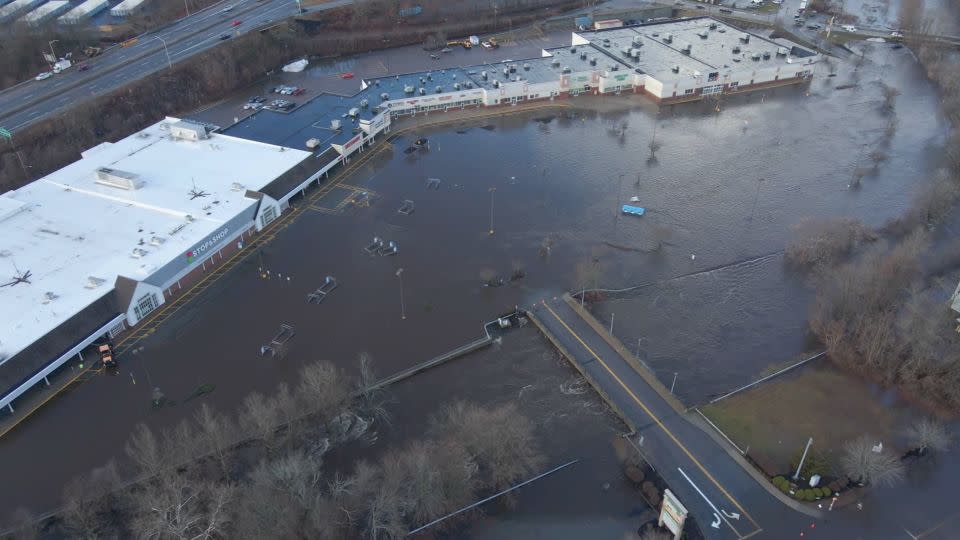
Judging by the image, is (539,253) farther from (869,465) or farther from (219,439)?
(219,439)

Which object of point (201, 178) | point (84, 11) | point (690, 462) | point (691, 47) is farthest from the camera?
point (84, 11)

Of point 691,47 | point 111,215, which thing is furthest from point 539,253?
point 691,47

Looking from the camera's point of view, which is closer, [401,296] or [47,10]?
[401,296]

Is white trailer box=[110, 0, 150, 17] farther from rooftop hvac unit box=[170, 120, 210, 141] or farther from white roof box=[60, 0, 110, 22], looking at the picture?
rooftop hvac unit box=[170, 120, 210, 141]

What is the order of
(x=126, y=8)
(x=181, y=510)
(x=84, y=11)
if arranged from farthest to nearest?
(x=126, y=8) < (x=84, y=11) < (x=181, y=510)

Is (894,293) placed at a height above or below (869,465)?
above

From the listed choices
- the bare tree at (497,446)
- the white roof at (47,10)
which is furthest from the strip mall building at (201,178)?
the white roof at (47,10)
